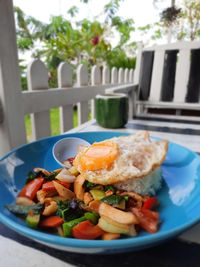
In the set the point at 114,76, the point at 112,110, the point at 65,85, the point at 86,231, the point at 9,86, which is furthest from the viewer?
the point at 114,76

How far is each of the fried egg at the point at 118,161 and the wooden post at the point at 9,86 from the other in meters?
0.58

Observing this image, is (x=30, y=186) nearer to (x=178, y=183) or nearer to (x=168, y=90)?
(x=178, y=183)

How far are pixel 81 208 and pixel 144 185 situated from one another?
169 mm

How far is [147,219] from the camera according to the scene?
39cm

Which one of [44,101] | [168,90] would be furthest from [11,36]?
[168,90]

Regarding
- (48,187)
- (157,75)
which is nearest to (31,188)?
(48,187)

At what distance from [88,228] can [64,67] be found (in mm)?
1343

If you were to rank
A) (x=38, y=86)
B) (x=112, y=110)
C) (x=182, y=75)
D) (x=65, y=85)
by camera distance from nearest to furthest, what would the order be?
(x=112, y=110) < (x=38, y=86) < (x=65, y=85) < (x=182, y=75)

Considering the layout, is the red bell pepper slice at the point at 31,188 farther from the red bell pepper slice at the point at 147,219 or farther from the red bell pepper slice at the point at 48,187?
the red bell pepper slice at the point at 147,219

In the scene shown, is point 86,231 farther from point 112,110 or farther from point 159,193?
point 112,110

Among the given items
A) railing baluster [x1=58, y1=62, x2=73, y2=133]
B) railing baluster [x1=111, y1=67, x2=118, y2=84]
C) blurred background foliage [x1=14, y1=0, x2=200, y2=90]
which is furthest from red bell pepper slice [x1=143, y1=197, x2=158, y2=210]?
blurred background foliage [x1=14, y1=0, x2=200, y2=90]

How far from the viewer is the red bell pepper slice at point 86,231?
0.36 meters

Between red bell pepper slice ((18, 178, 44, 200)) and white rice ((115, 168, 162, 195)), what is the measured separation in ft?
0.55

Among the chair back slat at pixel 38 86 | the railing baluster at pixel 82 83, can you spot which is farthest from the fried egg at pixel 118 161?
the railing baluster at pixel 82 83
